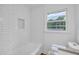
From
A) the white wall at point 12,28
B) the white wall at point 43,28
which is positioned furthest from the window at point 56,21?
the white wall at point 12,28

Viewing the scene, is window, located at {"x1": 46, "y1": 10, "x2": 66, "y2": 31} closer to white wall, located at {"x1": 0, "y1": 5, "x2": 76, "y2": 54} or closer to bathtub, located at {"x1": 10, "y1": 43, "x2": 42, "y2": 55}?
white wall, located at {"x1": 0, "y1": 5, "x2": 76, "y2": 54}

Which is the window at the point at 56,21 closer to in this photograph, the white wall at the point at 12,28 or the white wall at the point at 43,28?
the white wall at the point at 43,28

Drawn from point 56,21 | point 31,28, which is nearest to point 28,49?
point 31,28

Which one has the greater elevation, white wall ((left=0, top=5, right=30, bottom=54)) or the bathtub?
white wall ((left=0, top=5, right=30, bottom=54))

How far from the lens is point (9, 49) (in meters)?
1.36

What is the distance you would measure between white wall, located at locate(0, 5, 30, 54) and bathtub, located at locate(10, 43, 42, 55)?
0.10ft

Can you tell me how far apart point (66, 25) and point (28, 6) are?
0.50 metres

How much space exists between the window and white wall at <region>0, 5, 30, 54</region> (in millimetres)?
266

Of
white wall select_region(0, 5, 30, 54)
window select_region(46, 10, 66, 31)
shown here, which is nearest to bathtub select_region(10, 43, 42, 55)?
white wall select_region(0, 5, 30, 54)

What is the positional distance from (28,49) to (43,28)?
0.31 m

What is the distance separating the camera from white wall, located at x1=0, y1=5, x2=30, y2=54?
1.37 metres

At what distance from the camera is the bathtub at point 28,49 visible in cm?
135

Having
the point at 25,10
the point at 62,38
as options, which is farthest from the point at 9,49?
the point at 62,38

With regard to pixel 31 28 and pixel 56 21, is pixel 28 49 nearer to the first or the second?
pixel 31 28
